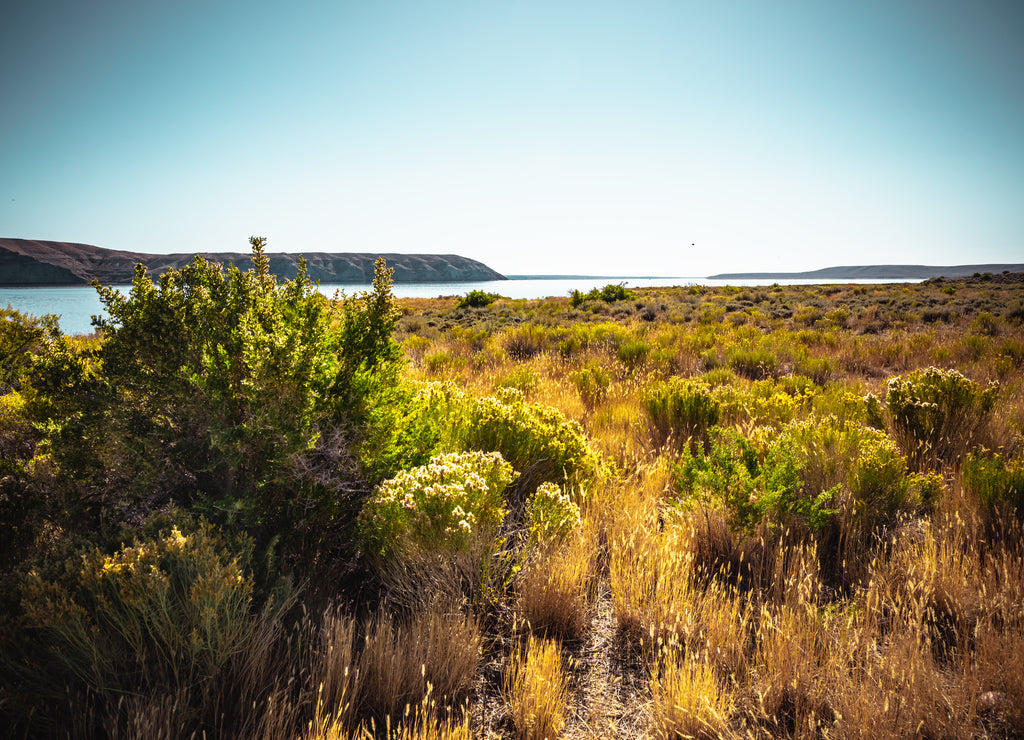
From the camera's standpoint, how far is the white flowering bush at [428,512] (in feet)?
7.50

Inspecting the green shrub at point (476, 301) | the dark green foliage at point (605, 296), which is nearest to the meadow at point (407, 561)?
the dark green foliage at point (605, 296)

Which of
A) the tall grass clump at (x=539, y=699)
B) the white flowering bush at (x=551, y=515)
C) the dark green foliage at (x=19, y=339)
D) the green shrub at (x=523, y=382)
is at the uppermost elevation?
the dark green foliage at (x=19, y=339)

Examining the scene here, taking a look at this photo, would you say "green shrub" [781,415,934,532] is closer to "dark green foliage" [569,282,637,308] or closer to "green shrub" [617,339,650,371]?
"green shrub" [617,339,650,371]

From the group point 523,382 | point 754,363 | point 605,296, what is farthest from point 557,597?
point 605,296

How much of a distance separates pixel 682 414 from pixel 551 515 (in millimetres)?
2933

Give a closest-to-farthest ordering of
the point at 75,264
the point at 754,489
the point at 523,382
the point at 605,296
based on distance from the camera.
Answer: the point at 754,489 → the point at 523,382 → the point at 605,296 → the point at 75,264

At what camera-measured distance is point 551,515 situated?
278 centimetres

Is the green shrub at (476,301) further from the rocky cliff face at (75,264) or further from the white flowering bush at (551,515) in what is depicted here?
the white flowering bush at (551,515)

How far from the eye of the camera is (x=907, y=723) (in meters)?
1.64

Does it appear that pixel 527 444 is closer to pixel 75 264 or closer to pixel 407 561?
pixel 407 561

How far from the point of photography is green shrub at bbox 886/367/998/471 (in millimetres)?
4262

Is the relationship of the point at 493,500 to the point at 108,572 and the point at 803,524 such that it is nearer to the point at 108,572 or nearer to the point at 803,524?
the point at 108,572

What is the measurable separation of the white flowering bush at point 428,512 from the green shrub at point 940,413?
14.1 feet

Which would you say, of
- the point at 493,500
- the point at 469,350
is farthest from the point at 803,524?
the point at 469,350
